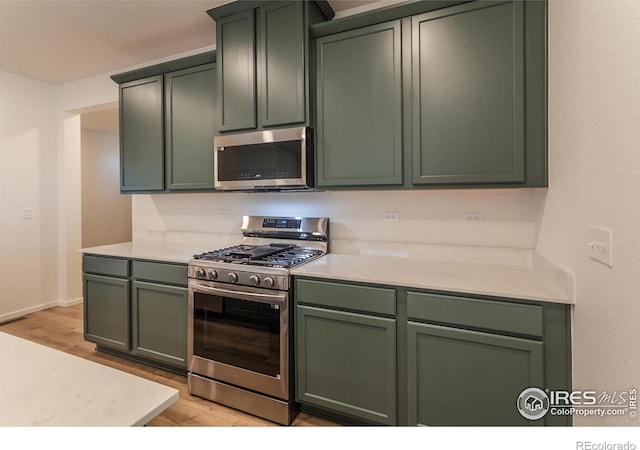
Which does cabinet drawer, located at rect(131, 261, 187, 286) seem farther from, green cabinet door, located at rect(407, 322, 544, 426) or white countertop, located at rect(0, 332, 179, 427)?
green cabinet door, located at rect(407, 322, 544, 426)

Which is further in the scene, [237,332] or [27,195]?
[27,195]

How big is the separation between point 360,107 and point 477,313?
1351 millimetres

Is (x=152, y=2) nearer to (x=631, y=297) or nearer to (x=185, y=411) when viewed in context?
(x=185, y=411)

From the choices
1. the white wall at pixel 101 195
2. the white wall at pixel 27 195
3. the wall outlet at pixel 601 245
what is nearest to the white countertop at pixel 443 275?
the wall outlet at pixel 601 245

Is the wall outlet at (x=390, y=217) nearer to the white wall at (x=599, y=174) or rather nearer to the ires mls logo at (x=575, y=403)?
the white wall at (x=599, y=174)

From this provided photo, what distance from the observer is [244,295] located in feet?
6.47

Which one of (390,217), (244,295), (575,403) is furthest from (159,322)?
(575,403)

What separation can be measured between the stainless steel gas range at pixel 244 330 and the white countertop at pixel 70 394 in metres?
1.13

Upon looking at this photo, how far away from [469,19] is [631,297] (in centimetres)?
158

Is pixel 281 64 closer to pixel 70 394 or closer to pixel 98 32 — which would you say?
pixel 98 32

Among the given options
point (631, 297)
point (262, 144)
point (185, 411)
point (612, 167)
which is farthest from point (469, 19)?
point (185, 411)

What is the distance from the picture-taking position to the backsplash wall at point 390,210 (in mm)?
2000

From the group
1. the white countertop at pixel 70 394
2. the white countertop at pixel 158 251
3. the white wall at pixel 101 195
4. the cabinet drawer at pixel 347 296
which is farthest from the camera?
the white wall at pixel 101 195

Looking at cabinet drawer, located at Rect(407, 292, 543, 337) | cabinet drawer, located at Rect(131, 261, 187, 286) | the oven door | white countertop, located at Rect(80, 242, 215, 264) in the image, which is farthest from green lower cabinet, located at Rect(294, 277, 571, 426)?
white countertop, located at Rect(80, 242, 215, 264)
